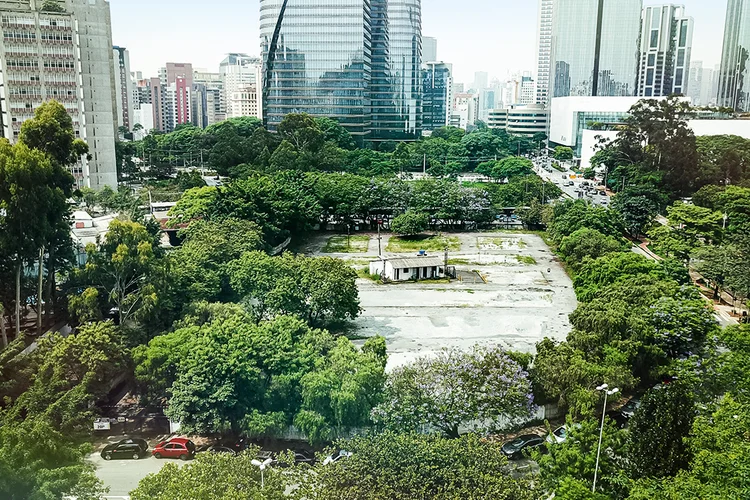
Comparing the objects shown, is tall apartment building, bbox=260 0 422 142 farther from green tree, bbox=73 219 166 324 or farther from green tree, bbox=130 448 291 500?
green tree, bbox=130 448 291 500

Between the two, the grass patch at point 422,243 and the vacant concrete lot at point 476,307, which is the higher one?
the grass patch at point 422,243

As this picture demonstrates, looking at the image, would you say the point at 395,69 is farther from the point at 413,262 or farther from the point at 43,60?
the point at 413,262

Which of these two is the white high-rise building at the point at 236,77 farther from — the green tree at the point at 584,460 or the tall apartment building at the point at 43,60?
the green tree at the point at 584,460

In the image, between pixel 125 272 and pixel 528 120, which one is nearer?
pixel 125 272

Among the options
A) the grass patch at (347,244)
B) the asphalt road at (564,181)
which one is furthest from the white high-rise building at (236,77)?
the grass patch at (347,244)

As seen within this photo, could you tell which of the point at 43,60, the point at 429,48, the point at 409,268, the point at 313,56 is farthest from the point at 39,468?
the point at 429,48

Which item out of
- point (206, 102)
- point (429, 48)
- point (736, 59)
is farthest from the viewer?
point (429, 48)

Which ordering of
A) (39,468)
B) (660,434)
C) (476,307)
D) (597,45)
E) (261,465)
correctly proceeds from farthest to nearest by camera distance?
1. (597,45)
2. (476,307)
3. (660,434)
4. (39,468)
5. (261,465)

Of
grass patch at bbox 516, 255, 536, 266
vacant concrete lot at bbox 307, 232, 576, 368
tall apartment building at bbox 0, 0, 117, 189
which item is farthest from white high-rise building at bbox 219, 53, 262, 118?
vacant concrete lot at bbox 307, 232, 576, 368
